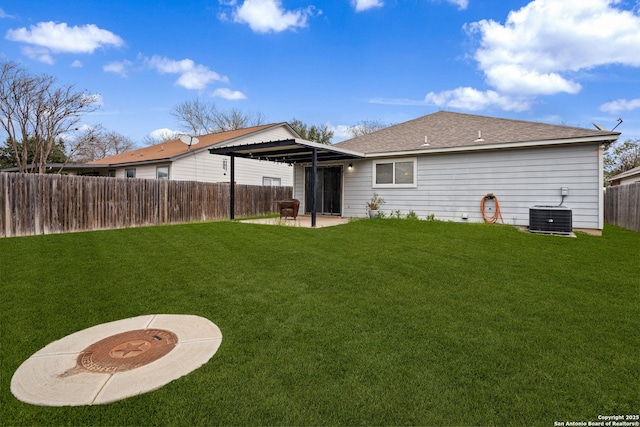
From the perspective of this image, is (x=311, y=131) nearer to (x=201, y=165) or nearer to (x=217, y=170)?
(x=217, y=170)

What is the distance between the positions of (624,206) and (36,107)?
2618 centimetres

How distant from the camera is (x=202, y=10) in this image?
526 inches

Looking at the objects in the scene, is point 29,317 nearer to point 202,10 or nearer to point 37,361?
point 37,361

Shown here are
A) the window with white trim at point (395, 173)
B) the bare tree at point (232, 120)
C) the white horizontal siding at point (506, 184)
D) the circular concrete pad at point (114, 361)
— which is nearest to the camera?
the circular concrete pad at point (114, 361)

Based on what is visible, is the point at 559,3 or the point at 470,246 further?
the point at 559,3

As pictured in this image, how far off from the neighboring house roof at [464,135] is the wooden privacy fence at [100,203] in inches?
238

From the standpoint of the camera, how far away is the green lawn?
1737mm

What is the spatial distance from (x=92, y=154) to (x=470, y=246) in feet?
123

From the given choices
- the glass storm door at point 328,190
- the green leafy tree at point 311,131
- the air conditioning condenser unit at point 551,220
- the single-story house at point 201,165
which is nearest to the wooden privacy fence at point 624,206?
the air conditioning condenser unit at point 551,220

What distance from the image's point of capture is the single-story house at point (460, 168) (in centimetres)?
836

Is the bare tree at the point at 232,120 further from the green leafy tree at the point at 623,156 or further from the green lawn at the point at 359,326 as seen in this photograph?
the green leafy tree at the point at 623,156

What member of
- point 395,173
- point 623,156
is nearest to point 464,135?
point 395,173

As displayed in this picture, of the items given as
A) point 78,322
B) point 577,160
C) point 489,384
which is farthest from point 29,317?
point 577,160

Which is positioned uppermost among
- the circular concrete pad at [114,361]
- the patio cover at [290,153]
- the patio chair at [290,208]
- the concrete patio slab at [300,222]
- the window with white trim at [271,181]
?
the patio cover at [290,153]
